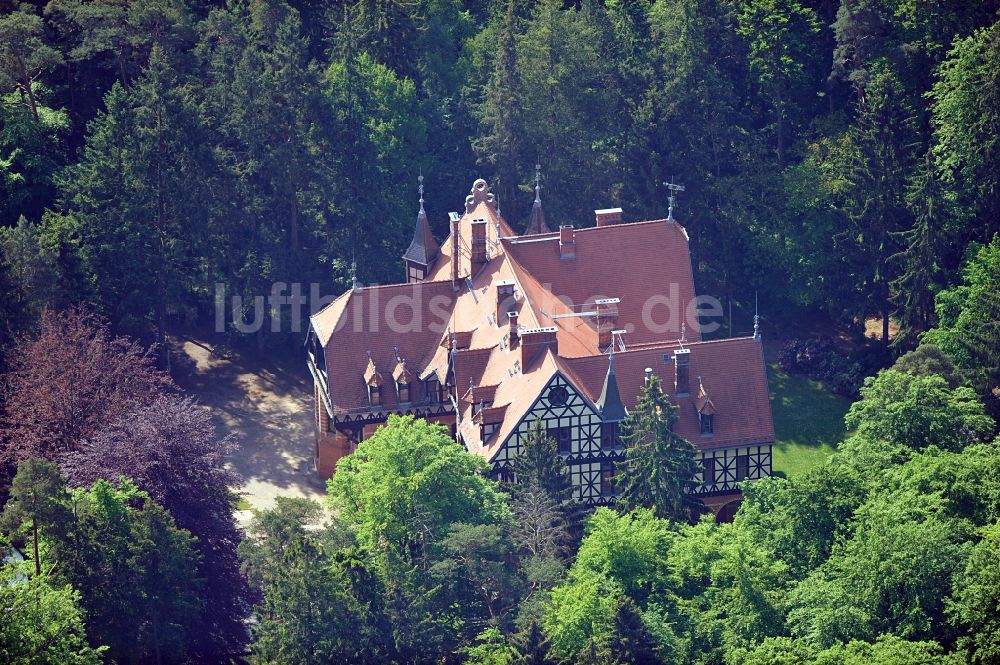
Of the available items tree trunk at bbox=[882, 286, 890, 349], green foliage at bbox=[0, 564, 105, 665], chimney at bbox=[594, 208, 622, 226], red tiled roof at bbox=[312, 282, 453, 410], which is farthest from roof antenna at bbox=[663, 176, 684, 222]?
green foliage at bbox=[0, 564, 105, 665]

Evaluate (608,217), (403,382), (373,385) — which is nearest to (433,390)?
(403,382)

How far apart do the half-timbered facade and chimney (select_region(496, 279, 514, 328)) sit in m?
0.06

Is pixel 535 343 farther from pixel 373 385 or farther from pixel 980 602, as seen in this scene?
pixel 980 602

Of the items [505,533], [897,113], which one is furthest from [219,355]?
[897,113]

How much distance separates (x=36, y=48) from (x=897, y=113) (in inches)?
1667

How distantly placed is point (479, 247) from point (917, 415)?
22255 mm

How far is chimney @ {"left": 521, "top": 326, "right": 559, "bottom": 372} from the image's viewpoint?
9019 cm

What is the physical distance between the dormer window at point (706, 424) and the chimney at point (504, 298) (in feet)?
31.7

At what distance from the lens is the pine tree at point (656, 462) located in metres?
85.9

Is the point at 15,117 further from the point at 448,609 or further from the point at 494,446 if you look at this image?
the point at 448,609

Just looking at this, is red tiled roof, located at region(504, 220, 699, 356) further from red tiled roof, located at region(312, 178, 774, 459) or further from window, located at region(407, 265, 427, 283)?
window, located at region(407, 265, 427, 283)

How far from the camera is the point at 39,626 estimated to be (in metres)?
72.6

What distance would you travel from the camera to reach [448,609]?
265 feet

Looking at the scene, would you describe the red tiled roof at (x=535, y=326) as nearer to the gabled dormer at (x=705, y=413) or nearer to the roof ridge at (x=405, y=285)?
the roof ridge at (x=405, y=285)
